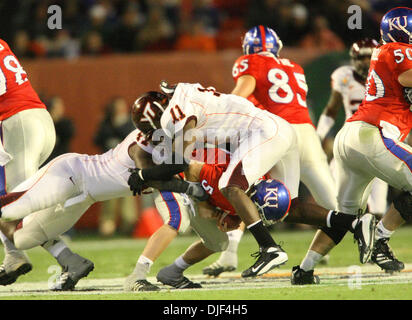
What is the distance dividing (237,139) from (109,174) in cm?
96

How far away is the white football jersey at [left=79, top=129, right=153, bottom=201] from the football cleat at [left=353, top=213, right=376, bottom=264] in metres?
1.63

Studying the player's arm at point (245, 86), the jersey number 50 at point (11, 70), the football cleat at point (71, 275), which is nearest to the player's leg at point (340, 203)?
the player's arm at point (245, 86)

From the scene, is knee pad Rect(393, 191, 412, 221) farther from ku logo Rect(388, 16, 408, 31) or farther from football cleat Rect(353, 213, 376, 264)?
ku logo Rect(388, 16, 408, 31)

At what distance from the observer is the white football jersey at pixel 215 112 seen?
590 centimetres

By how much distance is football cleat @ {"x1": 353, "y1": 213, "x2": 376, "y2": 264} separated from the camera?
18.9ft

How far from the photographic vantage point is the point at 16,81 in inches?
262

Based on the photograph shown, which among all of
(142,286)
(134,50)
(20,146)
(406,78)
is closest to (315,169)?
(406,78)

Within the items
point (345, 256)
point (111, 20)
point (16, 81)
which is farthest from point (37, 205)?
point (111, 20)

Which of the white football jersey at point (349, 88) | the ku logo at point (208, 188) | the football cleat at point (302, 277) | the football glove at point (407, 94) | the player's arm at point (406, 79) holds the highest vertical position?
the player's arm at point (406, 79)


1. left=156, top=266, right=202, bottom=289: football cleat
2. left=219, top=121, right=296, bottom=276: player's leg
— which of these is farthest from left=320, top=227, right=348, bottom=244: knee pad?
left=156, top=266, right=202, bottom=289: football cleat

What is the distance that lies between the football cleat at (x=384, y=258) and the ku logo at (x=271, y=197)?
92 centimetres

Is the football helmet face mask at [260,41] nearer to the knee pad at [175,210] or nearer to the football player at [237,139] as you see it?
the football player at [237,139]

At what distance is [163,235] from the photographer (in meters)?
5.92
